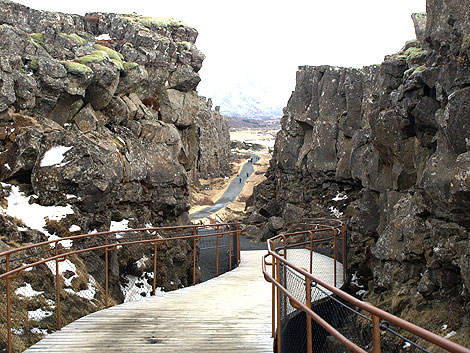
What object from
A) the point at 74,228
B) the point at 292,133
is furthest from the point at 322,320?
the point at 292,133

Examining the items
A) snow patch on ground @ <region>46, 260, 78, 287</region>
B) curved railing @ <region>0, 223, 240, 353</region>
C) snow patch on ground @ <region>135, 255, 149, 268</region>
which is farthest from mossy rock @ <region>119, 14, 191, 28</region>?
snow patch on ground @ <region>46, 260, 78, 287</region>

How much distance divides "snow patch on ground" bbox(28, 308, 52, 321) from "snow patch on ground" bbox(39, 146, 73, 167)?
17.4 ft

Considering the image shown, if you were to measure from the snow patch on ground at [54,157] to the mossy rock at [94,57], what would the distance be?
4667 mm

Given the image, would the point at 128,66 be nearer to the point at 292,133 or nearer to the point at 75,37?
the point at 75,37

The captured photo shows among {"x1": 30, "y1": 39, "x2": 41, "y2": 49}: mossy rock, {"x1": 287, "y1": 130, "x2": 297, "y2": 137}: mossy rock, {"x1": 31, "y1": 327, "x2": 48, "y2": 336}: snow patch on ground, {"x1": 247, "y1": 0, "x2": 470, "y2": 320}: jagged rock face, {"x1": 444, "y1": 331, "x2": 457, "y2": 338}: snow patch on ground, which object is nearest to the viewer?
{"x1": 31, "y1": 327, "x2": 48, "y2": 336}: snow patch on ground

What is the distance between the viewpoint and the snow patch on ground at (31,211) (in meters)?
11.4

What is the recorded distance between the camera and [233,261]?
49.3 feet

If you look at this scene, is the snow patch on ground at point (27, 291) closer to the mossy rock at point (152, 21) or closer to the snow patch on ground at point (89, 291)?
the snow patch on ground at point (89, 291)

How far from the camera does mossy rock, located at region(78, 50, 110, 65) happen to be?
16281 mm

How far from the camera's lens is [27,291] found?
28.3ft

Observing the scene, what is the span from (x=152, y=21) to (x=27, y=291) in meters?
17.4

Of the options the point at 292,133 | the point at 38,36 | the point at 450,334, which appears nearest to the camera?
the point at 450,334

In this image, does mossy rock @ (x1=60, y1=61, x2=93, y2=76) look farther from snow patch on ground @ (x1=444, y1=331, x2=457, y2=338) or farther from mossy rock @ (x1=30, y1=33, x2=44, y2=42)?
snow patch on ground @ (x1=444, y1=331, x2=457, y2=338)

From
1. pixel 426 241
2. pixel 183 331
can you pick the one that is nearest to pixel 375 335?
pixel 183 331
